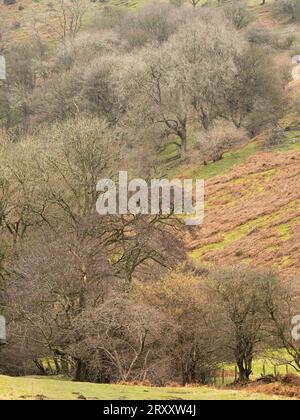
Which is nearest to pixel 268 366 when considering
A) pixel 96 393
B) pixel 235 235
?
pixel 235 235

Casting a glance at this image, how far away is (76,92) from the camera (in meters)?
97.9

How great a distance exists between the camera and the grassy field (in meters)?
23.2

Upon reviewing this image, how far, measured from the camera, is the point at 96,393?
80.5ft

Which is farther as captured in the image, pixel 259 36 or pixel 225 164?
pixel 259 36

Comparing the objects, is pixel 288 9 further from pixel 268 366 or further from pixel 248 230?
pixel 268 366

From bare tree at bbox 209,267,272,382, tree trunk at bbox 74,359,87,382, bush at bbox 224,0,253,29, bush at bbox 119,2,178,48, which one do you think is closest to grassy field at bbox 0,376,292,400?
tree trunk at bbox 74,359,87,382

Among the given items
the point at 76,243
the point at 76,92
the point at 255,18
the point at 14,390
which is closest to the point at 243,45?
the point at 76,92

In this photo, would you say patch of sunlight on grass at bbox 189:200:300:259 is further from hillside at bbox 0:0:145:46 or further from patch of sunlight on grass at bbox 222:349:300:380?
hillside at bbox 0:0:145:46

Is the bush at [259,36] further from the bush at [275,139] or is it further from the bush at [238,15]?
the bush at [275,139]

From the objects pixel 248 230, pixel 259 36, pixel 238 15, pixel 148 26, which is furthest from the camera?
pixel 238 15

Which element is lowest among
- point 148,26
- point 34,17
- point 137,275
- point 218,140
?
point 137,275

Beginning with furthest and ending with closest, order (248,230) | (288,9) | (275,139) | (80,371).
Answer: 1. (288,9)
2. (275,139)
3. (248,230)
4. (80,371)

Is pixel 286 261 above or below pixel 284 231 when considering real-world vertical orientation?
below

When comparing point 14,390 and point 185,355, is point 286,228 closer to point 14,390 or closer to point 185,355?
point 185,355
